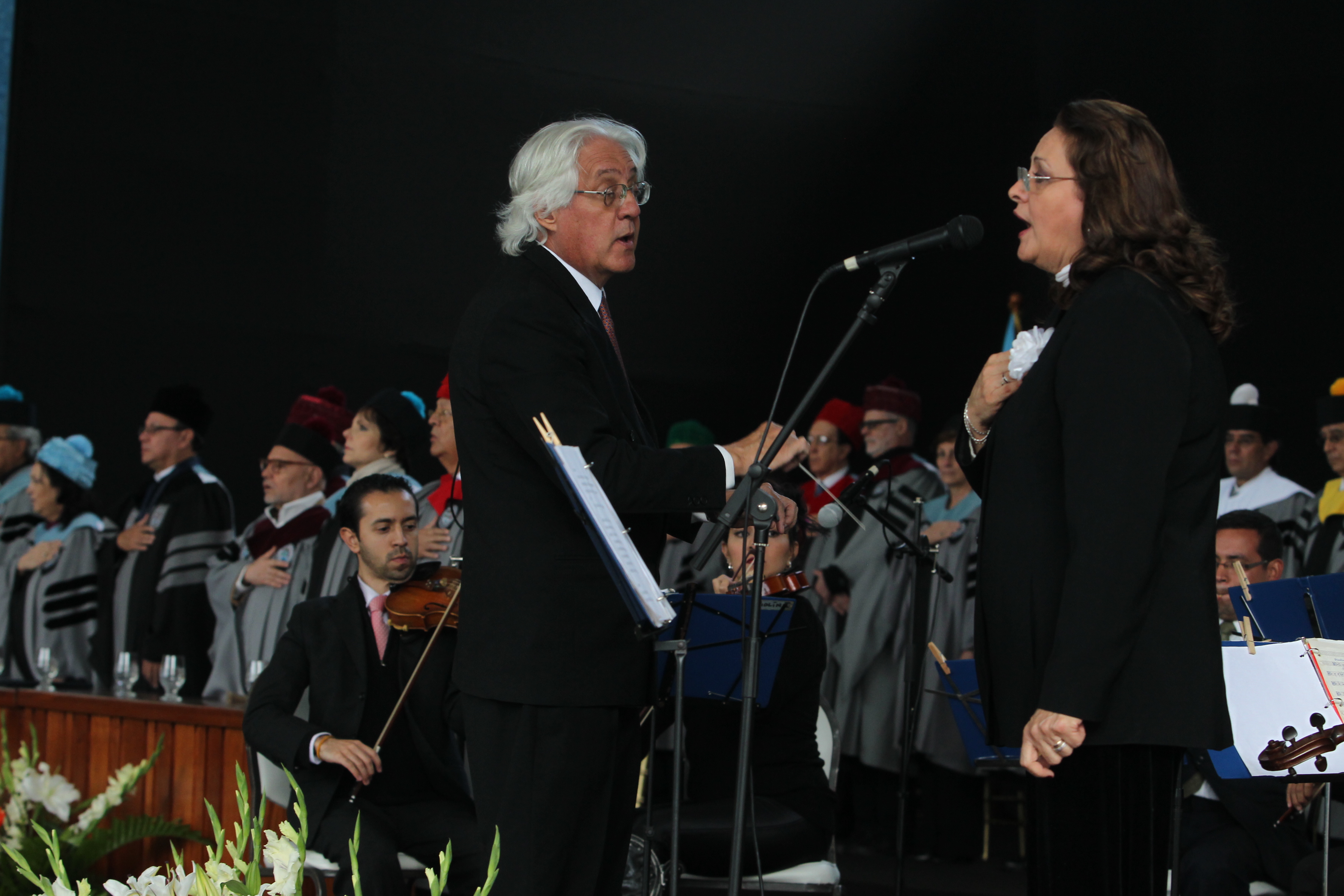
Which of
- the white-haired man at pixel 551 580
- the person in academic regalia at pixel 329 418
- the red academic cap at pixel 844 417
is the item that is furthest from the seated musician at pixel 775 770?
the person in academic regalia at pixel 329 418

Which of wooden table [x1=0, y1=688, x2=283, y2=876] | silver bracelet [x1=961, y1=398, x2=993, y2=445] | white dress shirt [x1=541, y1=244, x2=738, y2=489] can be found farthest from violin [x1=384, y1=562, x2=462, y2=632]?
silver bracelet [x1=961, y1=398, x2=993, y2=445]

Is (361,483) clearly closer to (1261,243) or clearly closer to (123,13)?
(1261,243)

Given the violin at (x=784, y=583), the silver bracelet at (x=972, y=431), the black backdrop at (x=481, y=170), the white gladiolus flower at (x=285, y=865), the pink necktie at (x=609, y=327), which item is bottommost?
the white gladiolus flower at (x=285, y=865)

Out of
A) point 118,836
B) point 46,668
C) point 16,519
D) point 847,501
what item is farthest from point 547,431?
point 16,519

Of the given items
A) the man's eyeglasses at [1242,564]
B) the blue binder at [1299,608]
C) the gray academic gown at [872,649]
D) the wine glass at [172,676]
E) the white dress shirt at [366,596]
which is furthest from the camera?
the gray academic gown at [872,649]

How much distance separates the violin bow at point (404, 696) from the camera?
327 cm

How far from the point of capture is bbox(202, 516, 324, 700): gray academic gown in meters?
5.48

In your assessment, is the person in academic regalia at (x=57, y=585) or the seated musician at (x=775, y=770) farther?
the person in academic regalia at (x=57, y=585)

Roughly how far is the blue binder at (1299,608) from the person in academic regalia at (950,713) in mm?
2908

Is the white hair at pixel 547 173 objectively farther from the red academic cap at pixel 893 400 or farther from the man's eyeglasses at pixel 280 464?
the red academic cap at pixel 893 400

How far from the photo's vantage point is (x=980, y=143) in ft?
23.1

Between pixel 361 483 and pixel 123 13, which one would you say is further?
pixel 123 13

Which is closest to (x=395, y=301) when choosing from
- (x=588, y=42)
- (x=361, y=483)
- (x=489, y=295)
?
(x=588, y=42)

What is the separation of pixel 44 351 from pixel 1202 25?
657 cm
